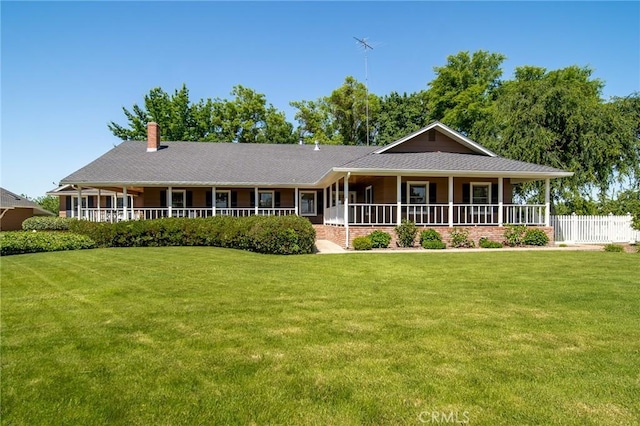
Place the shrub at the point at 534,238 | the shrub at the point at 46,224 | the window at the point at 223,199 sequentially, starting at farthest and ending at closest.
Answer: the window at the point at 223,199, the shrub at the point at 46,224, the shrub at the point at 534,238

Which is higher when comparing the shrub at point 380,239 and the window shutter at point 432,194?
the window shutter at point 432,194

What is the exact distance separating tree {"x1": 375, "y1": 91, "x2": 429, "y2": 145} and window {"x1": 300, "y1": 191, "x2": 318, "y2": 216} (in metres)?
18.6

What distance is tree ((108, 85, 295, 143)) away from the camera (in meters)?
38.7

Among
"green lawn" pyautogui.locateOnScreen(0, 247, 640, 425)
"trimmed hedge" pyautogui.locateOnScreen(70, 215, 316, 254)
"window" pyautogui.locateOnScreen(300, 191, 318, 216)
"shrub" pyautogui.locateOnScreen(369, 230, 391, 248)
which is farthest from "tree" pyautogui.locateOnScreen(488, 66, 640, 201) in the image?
"trimmed hedge" pyautogui.locateOnScreen(70, 215, 316, 254)

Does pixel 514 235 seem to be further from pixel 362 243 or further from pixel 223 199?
pixel 223 199

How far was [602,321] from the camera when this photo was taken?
518 cm

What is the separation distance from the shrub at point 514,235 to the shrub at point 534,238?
16 centimetres

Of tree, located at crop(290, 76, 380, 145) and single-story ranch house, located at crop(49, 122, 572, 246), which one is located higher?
tree, located at crop(290, 76, 380, 145)

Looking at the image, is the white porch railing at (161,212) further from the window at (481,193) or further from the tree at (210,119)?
the tree at (210,119)

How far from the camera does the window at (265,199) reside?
23.1 m

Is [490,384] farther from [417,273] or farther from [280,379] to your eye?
[417,273]

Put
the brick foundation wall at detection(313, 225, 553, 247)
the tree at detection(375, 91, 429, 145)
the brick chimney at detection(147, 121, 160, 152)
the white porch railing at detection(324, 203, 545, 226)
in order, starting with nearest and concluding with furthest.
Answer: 1. the brick foundation wall at detection(313, 225, 553, 247)
2. the white porch railing at detection(324, 203, 545, 226)
3. the brick chimney at detection(147, 121, 160, 152)
4. the tree at detection(375, 91, 429, 145)

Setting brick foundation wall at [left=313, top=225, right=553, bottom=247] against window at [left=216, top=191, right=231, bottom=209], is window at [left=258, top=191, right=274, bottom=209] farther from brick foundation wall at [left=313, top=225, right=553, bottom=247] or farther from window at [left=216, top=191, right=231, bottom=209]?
brick foundation wall at [left=313, top=225, right=553, bottom=247]

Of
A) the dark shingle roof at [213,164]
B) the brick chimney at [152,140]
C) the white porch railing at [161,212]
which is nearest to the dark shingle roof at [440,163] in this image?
the dark shingle roof at [213,164]
